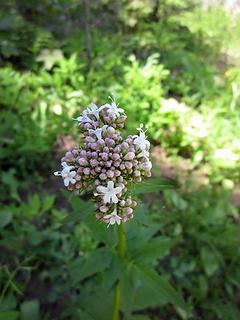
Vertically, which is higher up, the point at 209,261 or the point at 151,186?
the point at 151,186

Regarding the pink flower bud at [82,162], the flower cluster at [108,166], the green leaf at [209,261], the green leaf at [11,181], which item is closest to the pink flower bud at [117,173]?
the flower cluster at [108,166]

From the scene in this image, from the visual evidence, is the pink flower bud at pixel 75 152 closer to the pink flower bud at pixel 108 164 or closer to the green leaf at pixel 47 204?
the pink flower bud at pixel 108 164

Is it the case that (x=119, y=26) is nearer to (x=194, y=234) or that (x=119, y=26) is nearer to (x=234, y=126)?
(x=234, y=126)

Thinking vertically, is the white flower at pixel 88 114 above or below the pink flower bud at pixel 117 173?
above

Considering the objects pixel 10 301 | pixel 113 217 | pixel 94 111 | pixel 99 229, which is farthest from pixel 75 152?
pixel 10 301

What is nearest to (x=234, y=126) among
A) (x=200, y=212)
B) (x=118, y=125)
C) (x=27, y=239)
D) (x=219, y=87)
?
(x=219, y=87)

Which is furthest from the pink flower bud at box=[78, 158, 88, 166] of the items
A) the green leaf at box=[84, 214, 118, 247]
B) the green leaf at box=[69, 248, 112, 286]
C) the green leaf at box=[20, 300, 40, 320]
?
the green leaf at box=[20, 300, 40, 320]

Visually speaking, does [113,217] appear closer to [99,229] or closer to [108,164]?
[108,164]
